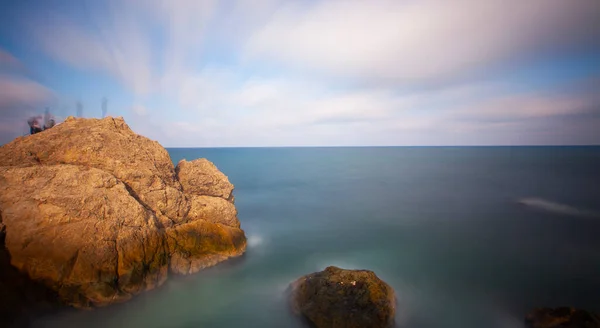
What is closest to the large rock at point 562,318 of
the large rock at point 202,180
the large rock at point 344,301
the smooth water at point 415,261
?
the smooth water at point 415,261

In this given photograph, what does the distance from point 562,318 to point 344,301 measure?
27.8 ft

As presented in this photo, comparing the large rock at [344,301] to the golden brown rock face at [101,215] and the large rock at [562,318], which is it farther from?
the golden brown rock face at [101,215]

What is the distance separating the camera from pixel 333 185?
166ft

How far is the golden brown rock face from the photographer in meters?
10.8

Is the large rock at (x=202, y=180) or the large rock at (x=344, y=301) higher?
the large rock at (x=202, y=180)

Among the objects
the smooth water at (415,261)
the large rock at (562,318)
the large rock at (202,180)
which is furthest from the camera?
the large rock at (202,180)

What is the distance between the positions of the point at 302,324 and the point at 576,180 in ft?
207

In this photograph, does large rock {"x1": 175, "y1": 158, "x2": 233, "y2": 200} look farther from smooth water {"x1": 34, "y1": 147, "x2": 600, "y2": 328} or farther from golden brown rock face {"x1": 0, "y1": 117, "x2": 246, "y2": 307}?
smooth water {"x1": 34, "y1": 147, "x2": 600, "y2": 328}

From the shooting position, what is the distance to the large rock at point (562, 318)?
9680mm

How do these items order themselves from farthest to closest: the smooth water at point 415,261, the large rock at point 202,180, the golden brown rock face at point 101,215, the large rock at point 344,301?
1. the large rock at point 202,180
2. the smooth water at point 415,261
3. the golden brown rock face at point 101,215
4. the large rock at point 344,301

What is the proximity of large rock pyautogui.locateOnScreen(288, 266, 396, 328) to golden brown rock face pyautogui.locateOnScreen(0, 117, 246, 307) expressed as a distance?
257 inches

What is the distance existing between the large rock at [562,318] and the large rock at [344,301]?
5859 mm

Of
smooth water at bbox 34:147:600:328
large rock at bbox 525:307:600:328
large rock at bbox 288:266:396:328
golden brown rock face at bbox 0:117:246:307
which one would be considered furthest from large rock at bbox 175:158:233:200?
large rock at bbox 525:307:600:328

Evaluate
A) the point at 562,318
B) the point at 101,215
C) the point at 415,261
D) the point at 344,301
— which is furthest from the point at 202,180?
the point at 562,318
